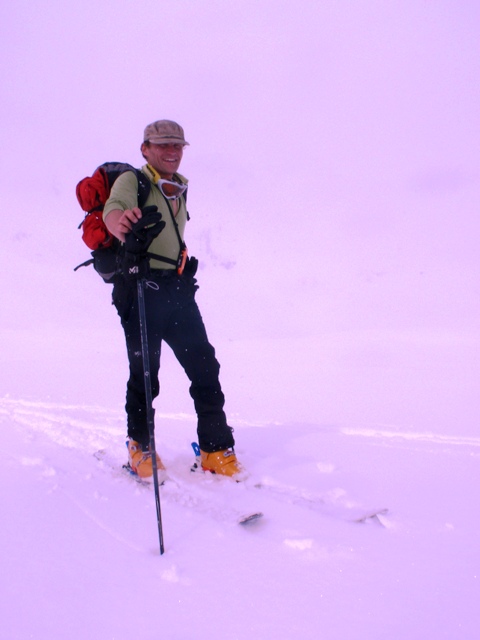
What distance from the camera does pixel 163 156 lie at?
294cm

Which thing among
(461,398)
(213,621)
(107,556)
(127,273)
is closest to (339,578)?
(213,621)

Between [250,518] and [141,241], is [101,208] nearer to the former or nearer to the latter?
[141,241]

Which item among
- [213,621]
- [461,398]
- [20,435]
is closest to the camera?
[213,621]

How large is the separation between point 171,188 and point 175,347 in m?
1.08

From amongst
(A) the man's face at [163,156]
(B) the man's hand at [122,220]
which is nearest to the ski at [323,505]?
(B) the man's hand at [122,220]

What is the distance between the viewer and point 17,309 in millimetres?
13594

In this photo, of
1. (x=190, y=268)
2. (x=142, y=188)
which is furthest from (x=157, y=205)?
(x=190, y=268)

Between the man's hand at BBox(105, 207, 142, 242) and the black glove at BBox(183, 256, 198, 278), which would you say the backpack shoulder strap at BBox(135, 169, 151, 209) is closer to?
the man's hand at BBox(105, 207, 142, 242)

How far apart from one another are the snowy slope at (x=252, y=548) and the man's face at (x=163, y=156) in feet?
6.58

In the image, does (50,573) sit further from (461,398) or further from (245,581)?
(461,398)

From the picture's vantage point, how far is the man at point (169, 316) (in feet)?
9.48

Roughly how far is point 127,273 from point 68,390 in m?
3.34

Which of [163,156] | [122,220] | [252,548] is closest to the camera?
[252,548]

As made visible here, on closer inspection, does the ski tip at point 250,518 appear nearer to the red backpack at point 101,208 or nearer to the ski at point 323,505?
the ski at point 323,505
